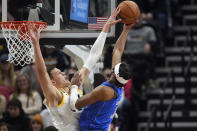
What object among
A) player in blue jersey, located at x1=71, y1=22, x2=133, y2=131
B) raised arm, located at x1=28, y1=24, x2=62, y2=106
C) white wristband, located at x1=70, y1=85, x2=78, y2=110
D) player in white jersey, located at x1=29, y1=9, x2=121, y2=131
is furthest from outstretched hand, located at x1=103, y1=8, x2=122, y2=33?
raised arm, located at x1=28, y1=24, x2=62, y2=106

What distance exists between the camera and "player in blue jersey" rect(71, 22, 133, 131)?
5.98m

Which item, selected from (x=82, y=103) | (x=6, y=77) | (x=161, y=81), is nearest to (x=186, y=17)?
(x=161, y=81)

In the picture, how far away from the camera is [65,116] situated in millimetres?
6469

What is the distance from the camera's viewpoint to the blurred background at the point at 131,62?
7285mm

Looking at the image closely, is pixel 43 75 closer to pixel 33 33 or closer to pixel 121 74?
pixel 33 33

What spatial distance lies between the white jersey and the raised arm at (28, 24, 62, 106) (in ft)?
0.26

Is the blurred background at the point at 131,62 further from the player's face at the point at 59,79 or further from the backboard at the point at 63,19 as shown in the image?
the player's face at the point at 59,79

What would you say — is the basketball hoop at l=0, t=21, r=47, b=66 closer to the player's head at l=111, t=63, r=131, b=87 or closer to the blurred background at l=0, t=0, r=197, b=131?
the blurred background at l=0, t=0, r=197, b=131

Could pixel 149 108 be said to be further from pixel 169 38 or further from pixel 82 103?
pixel 82 103

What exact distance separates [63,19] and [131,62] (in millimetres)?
4204

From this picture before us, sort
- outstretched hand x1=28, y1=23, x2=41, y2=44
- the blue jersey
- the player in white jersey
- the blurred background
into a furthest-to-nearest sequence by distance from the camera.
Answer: the blurred background < the player in white jersey < the blue jersey < outstretched hand x1=28, y1=23, x2=41, y2=44

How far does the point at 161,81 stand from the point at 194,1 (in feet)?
9.57

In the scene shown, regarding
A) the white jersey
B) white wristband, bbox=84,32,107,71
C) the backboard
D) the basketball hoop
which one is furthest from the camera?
the backboard

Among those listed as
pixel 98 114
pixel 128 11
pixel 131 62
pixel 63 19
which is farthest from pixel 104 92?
pixel 131 62
